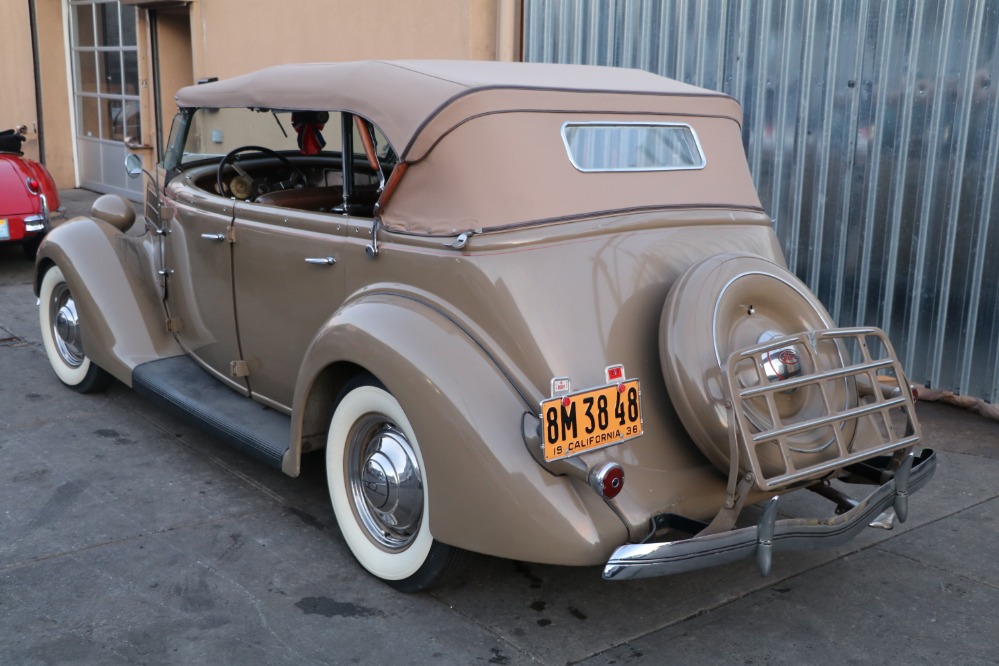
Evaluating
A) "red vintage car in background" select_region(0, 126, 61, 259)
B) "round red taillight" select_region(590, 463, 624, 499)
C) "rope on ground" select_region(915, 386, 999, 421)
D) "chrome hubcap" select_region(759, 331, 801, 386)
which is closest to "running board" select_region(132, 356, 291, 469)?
"round red taillight" select_region(590, 463, 624, 499)

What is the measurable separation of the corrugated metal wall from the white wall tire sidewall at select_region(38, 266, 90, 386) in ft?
13.6

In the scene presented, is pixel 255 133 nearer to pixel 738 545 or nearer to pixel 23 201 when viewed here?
pixel 738 545

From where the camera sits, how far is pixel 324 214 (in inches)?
150

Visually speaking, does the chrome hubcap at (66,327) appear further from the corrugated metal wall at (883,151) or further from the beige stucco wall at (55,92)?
the beige stucco wall at (55,92)

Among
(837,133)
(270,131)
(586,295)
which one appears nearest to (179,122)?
(270,131)

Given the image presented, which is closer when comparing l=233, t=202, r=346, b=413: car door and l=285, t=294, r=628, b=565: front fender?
l=285, t=294, r=628, b=565: front fender

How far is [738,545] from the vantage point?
113 inches

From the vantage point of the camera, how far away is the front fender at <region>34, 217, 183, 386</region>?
194 inches

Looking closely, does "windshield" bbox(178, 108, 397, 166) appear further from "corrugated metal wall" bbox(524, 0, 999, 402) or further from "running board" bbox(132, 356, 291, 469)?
"corrugated metal wall" bbox(524, 0, 999, 402)

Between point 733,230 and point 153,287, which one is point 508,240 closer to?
point 733,230

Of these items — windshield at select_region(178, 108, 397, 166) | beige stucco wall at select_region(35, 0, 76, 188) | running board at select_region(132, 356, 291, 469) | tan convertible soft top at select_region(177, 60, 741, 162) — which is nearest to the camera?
tan convertible soft top at select_region(177, 60, 741, 162)

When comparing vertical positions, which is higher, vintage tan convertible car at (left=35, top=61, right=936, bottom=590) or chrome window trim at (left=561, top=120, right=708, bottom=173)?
chrome window trim at (left=561, top=120, right=708, bottom=173)

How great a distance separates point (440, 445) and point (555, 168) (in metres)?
1.06

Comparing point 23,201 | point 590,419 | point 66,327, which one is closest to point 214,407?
point 66,327
